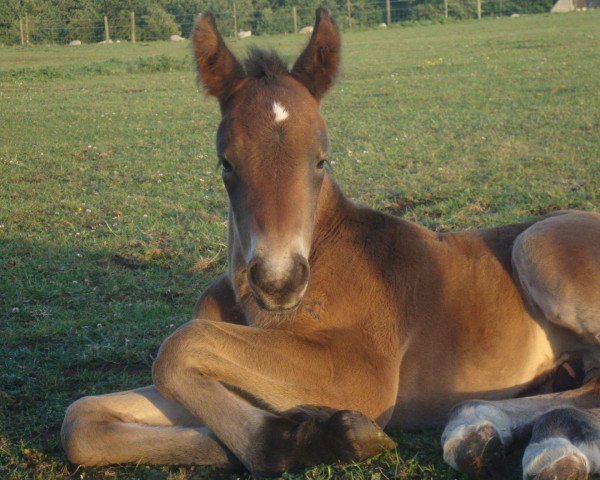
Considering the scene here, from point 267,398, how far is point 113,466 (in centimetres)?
88

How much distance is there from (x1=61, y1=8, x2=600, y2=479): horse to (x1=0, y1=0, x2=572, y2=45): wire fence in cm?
3806

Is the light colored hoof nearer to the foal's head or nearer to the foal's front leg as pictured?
the foal's front leg

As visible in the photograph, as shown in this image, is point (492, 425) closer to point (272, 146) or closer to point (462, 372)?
point (462, 372)

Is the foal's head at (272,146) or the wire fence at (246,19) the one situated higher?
the wire fence at (246,19)

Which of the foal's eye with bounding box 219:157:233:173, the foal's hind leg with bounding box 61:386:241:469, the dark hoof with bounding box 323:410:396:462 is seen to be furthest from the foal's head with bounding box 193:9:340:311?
the foal's hind leg with bounding box 61:386:241:469

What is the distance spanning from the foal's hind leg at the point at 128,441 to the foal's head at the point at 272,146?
3.06 ft

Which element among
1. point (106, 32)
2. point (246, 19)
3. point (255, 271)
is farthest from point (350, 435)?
point (246, 19)

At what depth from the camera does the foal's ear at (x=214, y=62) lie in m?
4.57

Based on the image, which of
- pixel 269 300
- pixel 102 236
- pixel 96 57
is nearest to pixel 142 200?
pixel 102 236

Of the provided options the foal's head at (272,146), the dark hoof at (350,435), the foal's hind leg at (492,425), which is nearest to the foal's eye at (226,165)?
the foal's head at (272,146)

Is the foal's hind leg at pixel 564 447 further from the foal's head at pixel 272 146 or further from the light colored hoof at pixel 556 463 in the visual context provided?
the foal's head at pixel 272 146

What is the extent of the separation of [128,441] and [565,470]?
2136mm

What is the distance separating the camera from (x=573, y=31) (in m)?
38.4

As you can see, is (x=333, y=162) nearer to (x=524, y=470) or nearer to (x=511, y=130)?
(x=511, y=130)
